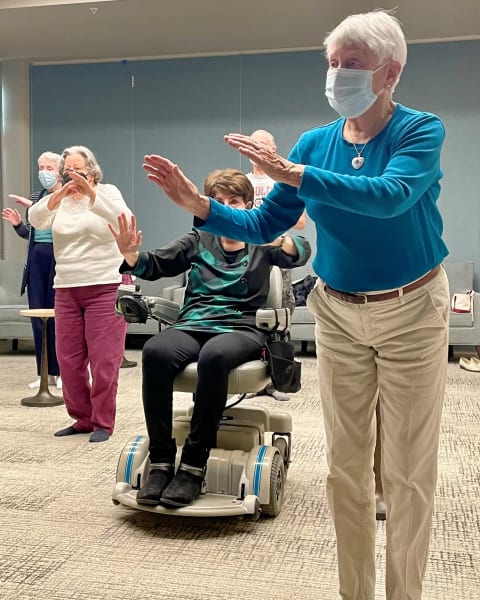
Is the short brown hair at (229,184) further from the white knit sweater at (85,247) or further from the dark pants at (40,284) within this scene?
the dark pants at (40,284)

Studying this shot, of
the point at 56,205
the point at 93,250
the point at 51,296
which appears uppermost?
the point at 56,205

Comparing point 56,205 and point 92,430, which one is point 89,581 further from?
point 56,205

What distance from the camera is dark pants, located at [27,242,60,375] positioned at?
13.9 ft

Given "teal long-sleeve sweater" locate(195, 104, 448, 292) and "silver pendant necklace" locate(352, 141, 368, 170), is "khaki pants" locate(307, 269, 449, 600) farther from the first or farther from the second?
"silver pendant necklace" locate(352, 141, 368, 170)

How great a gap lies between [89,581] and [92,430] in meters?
1.59

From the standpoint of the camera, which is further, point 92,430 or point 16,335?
point 16,335

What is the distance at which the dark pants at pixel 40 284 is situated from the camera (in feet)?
13.9

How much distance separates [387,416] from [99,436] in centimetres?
205

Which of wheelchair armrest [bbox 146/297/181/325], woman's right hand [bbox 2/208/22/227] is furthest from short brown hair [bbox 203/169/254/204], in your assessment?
woman's right hand [bbox 2/208/22/227]

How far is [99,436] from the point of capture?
3.27 m

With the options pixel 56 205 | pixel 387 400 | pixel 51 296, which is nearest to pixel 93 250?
pixel 56 205

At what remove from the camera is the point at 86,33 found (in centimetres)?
638

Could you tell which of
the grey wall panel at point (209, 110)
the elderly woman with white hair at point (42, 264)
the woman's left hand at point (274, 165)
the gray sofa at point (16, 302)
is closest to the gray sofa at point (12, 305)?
the gray sofa at point (16, 302)

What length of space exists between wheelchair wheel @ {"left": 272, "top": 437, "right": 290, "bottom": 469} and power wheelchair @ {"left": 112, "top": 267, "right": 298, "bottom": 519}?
0.08m
